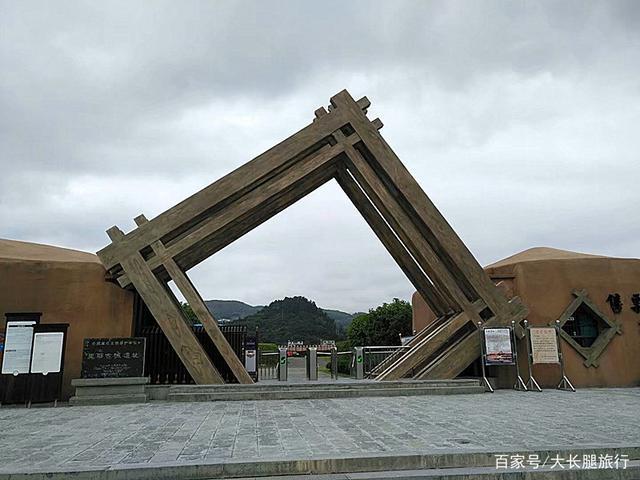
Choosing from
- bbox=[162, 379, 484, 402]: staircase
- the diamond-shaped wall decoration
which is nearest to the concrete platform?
bbox=[162, 379, 484, 402]: staircase

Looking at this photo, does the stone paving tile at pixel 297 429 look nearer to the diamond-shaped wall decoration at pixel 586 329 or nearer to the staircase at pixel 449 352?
the staircase at pixel 449 352

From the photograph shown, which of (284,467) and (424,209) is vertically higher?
(424,209)

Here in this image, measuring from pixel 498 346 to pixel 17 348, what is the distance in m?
Answer: 12.2

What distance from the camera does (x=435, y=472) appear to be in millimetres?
5820

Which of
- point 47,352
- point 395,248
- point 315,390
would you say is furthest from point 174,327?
point 395,248

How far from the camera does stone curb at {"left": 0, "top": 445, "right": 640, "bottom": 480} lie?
5.54 metres

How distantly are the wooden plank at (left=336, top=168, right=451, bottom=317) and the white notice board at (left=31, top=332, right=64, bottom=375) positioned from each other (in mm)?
9483

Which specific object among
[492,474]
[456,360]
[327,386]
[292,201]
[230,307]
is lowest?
[492,474]

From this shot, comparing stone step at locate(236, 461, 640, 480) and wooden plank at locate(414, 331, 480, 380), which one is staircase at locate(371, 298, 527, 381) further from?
stone step at locate(236, 461, 640, 480)

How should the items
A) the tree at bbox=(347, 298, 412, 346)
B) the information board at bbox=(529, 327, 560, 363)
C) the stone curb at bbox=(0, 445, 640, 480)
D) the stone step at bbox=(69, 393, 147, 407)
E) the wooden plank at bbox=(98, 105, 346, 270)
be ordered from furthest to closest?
the tree at bbox=(347, 298, 412, 346) < the information board at bbox=(529, 327, 560, 363) < the wooden plank at bbox=(98, 105, 346, 270) < the stone step at bbox=(69, 393, 147, 407) < the stone curb at bbox=(0, 445, 640, 480)

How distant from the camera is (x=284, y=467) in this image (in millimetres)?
5812

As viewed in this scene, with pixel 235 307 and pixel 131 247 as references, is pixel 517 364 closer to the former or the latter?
pixel 131 247

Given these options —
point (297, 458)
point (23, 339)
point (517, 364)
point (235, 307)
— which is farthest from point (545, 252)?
point (235, 307)

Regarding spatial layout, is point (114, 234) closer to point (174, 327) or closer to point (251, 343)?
point (174, 327)
